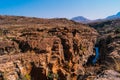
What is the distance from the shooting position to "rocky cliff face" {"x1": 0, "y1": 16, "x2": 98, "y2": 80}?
20.1 meters

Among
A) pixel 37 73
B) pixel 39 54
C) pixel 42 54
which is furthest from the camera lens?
pixel 42 54

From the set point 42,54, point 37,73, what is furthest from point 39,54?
point 37,73

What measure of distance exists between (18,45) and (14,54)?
2092mm

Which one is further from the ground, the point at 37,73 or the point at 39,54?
the point at 39,54

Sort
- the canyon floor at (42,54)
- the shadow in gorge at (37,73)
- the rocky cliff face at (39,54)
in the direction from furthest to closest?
1. the shadow in gorge at (37,73)
2. the rocky cliff face at (39,54)
3. the canyon floor at (42,54)

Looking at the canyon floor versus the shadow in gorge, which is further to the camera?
the shadow in gorge

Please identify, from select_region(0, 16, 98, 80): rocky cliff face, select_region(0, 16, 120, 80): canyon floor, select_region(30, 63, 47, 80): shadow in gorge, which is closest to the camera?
select_region(0, 16, 120, 80): canyon floor

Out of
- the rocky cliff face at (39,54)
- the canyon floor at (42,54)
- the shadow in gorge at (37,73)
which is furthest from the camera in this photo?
the shadow in gorge at (37,73)

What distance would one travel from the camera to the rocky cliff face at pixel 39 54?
65.9 ft

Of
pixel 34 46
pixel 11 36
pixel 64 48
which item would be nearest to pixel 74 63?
pixel 64 48

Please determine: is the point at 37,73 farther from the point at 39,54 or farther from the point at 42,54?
the point at 42,54

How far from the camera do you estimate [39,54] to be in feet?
75.9

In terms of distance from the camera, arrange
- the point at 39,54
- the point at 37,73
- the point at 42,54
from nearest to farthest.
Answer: the point at 37,73 → the point at 39,54 → the point at 42,54

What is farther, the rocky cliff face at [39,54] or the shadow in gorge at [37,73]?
the shadow in gorge at [37,73]
